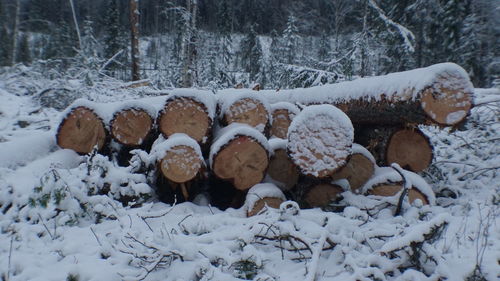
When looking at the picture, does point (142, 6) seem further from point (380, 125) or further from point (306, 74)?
point (380, 125)

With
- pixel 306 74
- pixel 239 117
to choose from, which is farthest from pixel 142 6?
pixel 239 117

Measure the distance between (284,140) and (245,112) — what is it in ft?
1.74

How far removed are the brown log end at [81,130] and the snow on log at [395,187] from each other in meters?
2.92

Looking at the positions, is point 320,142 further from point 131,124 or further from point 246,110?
point 131,124

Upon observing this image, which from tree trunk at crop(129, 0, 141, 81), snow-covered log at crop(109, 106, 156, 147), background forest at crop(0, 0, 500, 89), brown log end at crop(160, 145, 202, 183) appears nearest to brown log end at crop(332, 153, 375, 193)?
brown log end at crop(160, 145, 202, 183)

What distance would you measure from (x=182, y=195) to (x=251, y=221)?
4.11ft

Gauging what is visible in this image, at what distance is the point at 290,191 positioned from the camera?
347 centimetres

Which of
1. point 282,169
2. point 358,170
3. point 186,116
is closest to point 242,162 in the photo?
point 282,169

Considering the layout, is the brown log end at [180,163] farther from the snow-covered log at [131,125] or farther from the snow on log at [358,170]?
the snow on log at [358,170]

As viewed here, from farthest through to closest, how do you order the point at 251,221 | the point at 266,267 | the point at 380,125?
the point at 380,125, the point at 251,221, the point at 266,267

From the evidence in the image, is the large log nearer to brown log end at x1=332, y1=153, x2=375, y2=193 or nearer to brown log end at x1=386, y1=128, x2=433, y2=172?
brown log end at x1=386, y1=128, x2=433, y2=172

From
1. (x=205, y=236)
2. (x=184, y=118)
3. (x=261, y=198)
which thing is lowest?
(x=205, y=236)

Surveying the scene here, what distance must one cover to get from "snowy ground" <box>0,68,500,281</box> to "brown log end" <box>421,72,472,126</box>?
3.02 feet

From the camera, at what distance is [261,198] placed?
305cm
